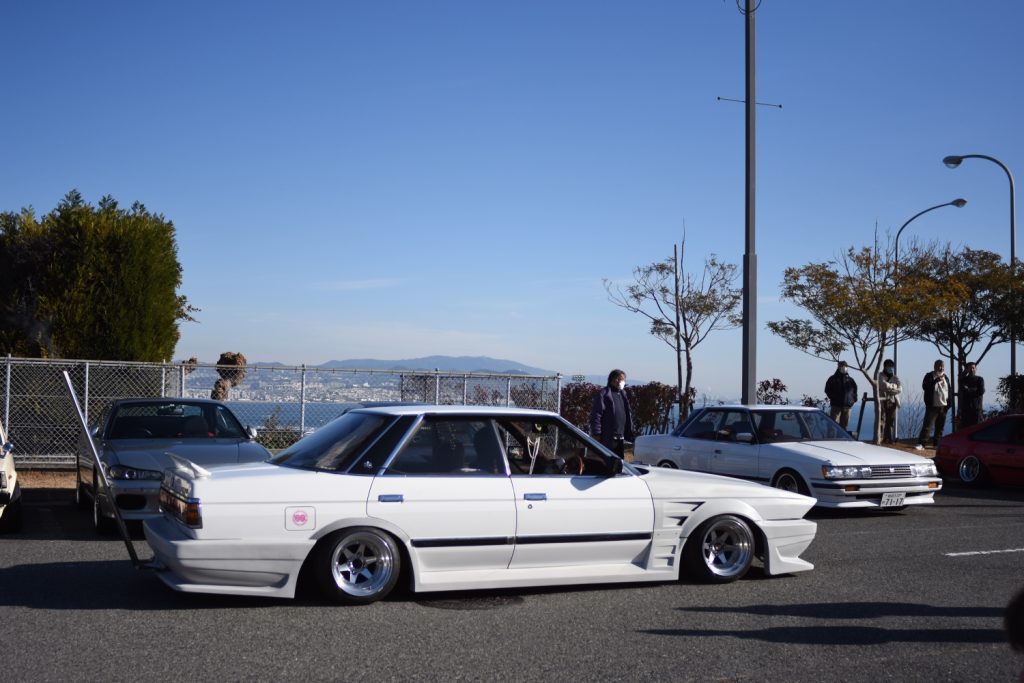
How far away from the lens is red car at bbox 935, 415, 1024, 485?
52.5 feet

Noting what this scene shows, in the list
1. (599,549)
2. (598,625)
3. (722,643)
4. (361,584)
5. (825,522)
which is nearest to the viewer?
(722,643)

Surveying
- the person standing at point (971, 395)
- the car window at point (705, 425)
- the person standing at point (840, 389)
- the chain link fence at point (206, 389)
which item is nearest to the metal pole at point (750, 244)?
the car window at point (705, 425)

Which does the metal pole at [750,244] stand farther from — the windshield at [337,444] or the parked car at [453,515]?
the windshield at [337,444]

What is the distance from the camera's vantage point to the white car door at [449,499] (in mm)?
7273

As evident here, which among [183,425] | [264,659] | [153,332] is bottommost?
[264,659]

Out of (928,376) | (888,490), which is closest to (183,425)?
(888,490)

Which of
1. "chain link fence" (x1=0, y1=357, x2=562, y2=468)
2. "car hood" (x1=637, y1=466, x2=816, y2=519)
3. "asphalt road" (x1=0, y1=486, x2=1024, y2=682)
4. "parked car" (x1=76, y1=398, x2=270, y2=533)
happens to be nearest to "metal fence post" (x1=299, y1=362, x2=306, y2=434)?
"chain link fence" (x1=0, y1=357, x2=562, y2=468)

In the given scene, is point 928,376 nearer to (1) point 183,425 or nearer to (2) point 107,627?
(1) point 183,425

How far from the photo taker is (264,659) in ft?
18.9

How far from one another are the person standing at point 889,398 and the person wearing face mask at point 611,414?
1084 cm

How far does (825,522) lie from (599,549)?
18.3 feet

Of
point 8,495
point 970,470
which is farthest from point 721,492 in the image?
point 970,470

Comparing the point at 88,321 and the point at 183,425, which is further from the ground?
the point at 88,321

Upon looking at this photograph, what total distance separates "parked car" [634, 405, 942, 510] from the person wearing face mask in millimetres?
1195
